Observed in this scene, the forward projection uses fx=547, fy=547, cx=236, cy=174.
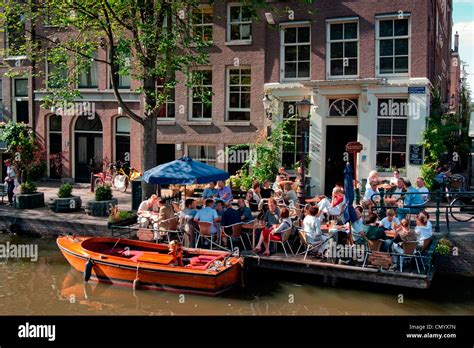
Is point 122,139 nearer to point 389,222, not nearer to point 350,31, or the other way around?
point 350,31

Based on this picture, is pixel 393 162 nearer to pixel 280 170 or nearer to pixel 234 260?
pixel 280 170

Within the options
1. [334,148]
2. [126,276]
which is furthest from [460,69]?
[126,276]

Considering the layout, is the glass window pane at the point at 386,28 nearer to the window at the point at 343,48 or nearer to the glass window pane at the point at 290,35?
the window at the point at 343,48

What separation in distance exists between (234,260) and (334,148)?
9.83 m

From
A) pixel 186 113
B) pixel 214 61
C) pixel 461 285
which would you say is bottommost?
pixel 461 285

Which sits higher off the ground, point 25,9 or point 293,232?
point 25,9

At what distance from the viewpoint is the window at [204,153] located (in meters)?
23.3

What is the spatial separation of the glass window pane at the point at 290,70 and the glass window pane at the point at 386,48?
345 centimetres

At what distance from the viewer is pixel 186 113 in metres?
23.3

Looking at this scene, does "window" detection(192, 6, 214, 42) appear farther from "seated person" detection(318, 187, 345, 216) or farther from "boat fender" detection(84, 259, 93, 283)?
"boat fender" detection(84, 259, 93, 283)

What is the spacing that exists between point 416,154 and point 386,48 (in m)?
4.02

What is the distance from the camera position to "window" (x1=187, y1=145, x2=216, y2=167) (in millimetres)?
23266

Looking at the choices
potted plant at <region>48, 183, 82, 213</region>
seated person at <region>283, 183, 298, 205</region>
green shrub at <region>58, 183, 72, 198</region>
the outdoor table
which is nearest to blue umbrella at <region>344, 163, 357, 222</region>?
the outdoor table

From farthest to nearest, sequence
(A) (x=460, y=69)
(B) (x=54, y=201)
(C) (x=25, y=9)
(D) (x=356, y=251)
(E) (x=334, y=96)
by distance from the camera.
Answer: (A) (x=460, y=69)
(E) (x=334, y=96)
(B) (x=54, y=201)
(C) (x=25, y=9)
(D) (x=356, y=251)
